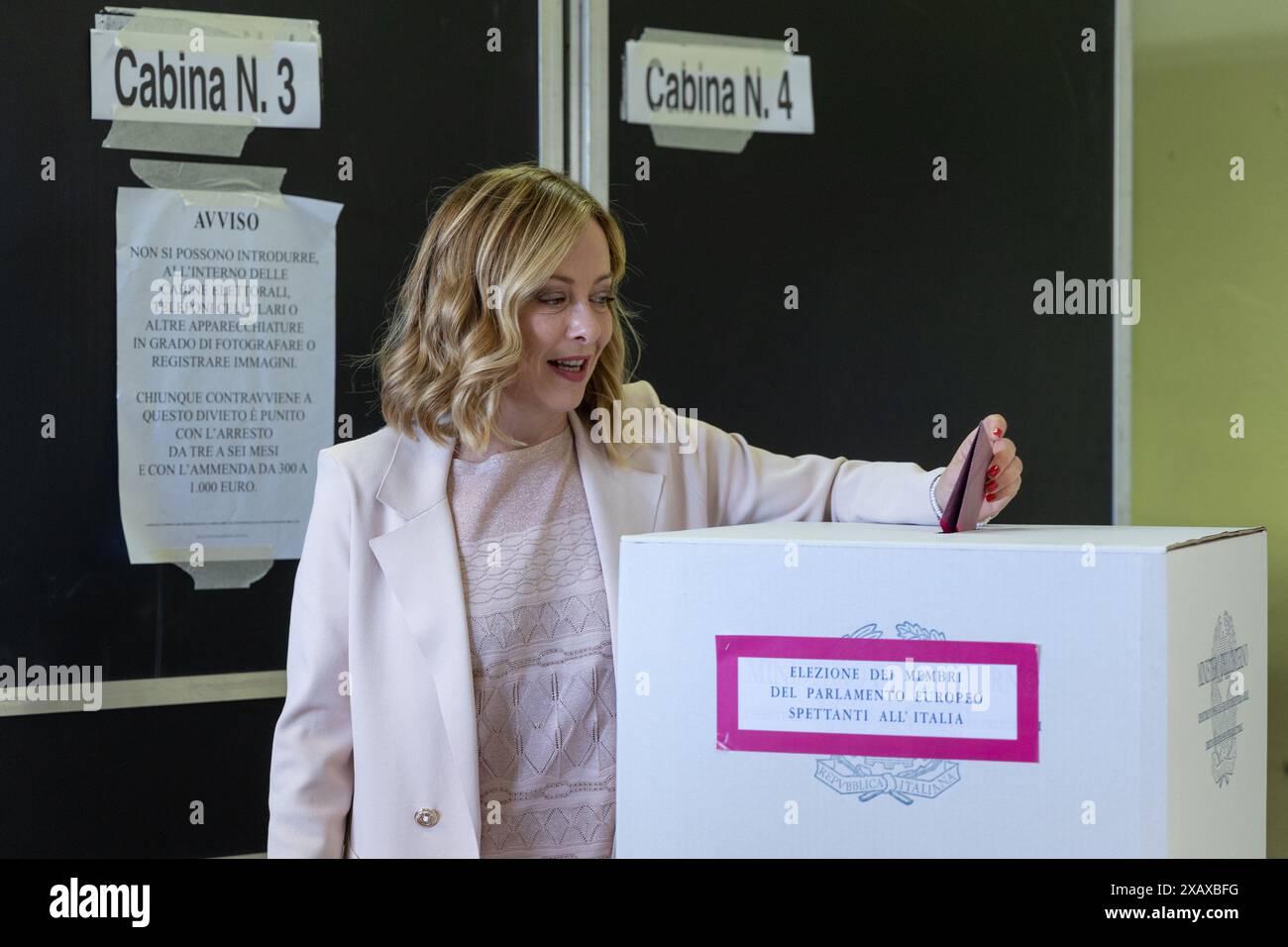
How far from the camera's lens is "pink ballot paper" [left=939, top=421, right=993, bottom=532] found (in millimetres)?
899

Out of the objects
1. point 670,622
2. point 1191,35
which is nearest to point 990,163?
point 1191,35

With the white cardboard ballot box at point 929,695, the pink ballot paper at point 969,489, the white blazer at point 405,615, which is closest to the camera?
the white cardboard ballot box at point 929,695

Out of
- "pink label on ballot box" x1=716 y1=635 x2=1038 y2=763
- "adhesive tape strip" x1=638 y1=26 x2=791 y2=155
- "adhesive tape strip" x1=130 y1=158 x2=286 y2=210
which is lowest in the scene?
"pink label on ballot box" x1=716 y1=635 x2=1038 y2=763

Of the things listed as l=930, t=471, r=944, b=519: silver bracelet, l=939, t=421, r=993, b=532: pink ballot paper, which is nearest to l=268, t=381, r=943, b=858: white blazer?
l=930, t=471, r=944, b=519: silver bracelet

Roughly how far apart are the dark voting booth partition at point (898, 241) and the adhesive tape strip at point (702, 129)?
12 mm

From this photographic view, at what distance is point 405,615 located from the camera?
138cm

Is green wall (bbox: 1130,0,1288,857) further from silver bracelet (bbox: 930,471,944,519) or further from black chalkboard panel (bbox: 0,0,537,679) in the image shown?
silver bracelet (bbox: 930,471,944,519)

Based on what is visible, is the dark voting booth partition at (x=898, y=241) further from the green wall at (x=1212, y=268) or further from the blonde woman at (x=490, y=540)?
the blonde woman at (x=490, y=540)

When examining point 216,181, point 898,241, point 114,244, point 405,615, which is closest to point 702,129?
point 898,241

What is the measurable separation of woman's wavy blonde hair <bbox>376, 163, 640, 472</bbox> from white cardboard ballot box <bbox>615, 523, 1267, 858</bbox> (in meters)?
0.63

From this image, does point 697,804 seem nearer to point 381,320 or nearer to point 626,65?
point 381,320

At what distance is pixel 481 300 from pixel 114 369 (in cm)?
61

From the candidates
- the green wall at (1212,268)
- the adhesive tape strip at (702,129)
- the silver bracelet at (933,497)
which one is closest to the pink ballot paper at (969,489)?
the silver bracelet at (933,497)

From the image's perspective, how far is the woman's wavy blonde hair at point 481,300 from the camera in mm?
1418
